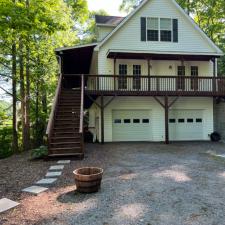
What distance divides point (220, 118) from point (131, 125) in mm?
6300

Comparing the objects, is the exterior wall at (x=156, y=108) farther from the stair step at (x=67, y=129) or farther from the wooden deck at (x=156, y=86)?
the stair step at (x=67, y=129)

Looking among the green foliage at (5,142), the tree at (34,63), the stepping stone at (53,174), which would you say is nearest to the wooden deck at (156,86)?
the tree at (34,63)

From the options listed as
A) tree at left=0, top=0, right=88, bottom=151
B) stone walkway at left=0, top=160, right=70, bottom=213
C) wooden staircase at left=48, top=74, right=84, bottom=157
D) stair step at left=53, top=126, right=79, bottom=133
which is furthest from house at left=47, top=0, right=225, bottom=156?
stone walkway at left=0, top=160, right=70, bottom=213

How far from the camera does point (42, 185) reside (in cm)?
687

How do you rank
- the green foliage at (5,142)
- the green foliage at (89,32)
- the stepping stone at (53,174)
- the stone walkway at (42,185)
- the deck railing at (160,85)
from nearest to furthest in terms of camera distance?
the stone walkway at (42,185) < the stepping stone at (53,174) < the deck railing at (160,85) < the green foliage at (5,142) < the green foliage at (89,32)

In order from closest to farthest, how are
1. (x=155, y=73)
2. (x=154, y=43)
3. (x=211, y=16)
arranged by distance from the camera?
(x=154, y=43) < (x=155, y=73) < (x=211, y=16)

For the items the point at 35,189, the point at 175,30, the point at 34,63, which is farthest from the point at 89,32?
the point at 35,189

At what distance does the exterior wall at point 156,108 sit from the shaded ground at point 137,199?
7.45 metres

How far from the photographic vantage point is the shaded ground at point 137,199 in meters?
4.64

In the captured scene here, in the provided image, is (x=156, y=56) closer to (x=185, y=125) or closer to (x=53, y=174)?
(x=185, y=125)

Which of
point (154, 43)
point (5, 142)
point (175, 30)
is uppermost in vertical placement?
point (175, 30)

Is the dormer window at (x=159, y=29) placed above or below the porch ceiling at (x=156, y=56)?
above

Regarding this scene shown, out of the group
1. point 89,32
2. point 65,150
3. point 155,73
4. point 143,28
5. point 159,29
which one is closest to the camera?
point 65,150

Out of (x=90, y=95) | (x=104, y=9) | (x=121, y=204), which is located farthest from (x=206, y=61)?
(x=104, y=9)
